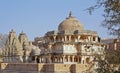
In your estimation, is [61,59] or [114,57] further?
[61,59]

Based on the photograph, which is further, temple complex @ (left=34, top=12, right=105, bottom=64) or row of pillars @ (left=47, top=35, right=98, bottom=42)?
row of pillars @ (left=47, top=35, right=98, bottom=42)

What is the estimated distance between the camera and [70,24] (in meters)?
38.3

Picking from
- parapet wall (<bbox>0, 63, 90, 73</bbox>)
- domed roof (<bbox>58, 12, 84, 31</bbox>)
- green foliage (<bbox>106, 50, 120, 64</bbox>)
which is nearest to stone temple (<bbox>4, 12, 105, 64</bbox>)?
domed roof (<bbox>58, 12, 84, 31</bbox>)

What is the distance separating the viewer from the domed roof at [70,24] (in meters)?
38.2

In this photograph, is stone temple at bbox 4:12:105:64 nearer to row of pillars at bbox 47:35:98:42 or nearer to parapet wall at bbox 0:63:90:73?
row of pillars at bbox 47:35:98:42

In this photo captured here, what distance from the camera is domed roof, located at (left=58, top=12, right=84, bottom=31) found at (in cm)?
3816

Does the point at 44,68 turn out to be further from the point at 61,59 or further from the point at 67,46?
the point at 67,46

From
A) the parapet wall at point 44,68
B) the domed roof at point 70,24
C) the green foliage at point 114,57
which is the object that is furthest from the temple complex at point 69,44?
the green foliage at point 114,57

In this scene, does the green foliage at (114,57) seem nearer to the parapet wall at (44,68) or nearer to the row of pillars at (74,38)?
the parapet wall at (44,68)

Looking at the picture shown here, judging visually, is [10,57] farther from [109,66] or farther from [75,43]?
[109,66]

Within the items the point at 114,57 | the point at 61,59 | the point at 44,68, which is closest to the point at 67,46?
the point at 61,59

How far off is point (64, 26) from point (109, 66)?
100 feet

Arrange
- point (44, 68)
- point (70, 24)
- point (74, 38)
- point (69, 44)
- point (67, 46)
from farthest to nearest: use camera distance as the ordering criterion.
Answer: point (70, 24) < point (74, 38) < point (69, 44) < point (67, 46) < point (44, 68)

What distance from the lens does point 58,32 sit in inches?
1486
